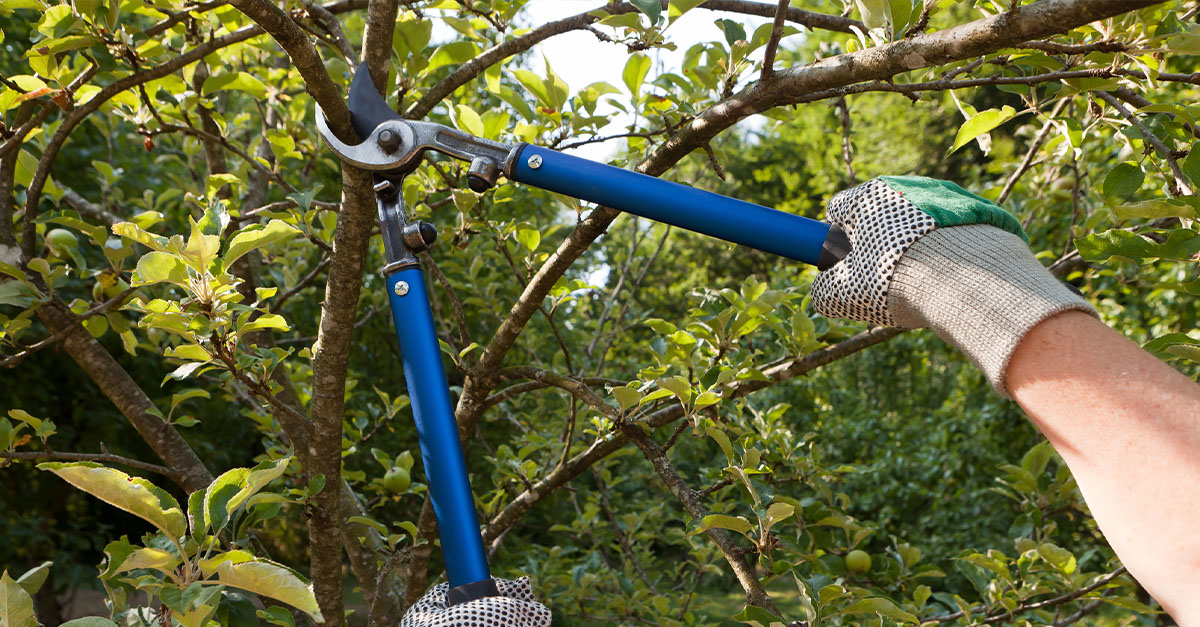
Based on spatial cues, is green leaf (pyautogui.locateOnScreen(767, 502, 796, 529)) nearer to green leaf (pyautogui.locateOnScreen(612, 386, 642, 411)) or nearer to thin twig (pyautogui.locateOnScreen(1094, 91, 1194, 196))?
green leaf (pyautogui.locateOnScreen(612, 386, 642, 411))

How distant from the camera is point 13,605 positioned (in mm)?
943

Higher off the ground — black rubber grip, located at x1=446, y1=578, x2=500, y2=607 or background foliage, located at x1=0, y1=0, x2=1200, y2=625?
background foliage, located at x1=0, y1=0, x2=1200, y2=625

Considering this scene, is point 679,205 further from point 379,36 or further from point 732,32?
point 379,36

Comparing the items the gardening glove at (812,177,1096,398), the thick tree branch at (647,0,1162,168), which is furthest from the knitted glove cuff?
the thick tree branch at (647,0,1162,168)

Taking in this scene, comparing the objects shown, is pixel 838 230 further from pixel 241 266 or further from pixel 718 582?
pixel 718 582

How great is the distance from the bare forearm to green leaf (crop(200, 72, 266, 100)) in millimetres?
1770

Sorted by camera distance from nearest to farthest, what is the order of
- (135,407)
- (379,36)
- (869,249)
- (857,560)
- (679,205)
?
(869,249)
(679,205)
(379,36)
(135,407)
(857,560)

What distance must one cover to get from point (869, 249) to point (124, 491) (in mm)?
916

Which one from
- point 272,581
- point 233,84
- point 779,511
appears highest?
point 233,84

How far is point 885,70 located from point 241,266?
1764mm

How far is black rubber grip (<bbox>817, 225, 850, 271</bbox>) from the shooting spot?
41.9 inches

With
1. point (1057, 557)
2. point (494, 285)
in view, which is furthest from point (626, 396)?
point (494, 285)

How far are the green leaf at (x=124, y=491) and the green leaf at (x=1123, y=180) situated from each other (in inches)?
59.1

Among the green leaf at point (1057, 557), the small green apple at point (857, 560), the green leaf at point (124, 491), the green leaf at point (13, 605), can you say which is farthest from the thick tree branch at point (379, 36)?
the green leaf at point (1057, 557)
